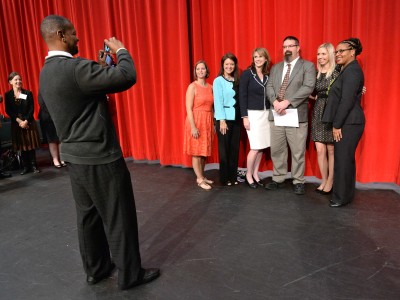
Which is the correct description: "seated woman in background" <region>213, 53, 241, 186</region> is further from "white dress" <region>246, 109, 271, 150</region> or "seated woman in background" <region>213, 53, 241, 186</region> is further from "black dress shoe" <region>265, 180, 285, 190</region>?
"black dress shoe" <region>265, 180, 285, 190</region>

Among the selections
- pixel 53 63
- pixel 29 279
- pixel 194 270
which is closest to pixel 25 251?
pixel 29 279

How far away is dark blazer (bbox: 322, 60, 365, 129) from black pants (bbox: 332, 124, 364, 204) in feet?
0.25

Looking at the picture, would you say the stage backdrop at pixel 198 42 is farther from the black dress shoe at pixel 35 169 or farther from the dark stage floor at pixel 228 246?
the black dress shoe at pixel 35 169

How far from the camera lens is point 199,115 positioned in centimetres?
344

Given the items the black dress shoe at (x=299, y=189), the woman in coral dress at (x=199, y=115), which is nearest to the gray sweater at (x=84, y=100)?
the woman in coral dress at (x=199, y=115)

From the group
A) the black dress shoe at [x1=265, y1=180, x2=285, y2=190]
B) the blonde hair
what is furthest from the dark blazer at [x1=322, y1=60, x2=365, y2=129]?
the black dress shoe at [x1=265, y1=180, x2=285, y2=190]

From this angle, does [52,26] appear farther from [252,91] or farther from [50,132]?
[50,132]

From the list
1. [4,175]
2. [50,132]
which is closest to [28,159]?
[4,175]

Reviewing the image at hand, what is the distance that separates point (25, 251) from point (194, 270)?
1.30 meters

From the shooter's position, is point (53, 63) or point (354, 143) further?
point (354, 143)

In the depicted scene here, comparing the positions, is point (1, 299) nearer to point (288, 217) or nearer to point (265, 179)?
point (288, 217)

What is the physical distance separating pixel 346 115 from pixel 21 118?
3989mm

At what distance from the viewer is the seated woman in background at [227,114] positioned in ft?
10.9

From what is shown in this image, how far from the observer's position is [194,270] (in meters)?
2.05
